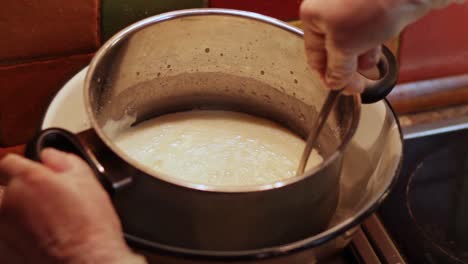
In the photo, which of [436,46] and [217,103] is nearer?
[217,103]

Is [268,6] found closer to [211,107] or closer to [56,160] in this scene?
[211,107]

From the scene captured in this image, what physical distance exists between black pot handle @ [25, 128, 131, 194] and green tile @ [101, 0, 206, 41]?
0.21 m

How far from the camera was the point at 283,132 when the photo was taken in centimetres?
65

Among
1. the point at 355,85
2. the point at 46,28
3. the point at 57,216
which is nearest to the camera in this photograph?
the point at 57,216

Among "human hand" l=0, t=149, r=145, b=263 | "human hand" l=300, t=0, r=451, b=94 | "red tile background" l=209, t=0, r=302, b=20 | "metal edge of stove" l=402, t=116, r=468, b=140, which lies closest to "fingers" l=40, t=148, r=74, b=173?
"human hand" l=0, t=149, r=145, b=263

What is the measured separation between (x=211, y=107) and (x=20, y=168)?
1.03ft

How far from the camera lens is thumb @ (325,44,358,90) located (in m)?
0.41

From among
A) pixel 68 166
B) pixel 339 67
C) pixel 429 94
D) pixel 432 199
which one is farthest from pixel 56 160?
pixel 429 94

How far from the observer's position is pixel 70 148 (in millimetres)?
419

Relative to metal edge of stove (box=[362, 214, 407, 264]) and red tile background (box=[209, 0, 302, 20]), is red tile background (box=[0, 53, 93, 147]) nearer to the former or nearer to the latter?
red tile background (box=[209, 0, 302, 20])

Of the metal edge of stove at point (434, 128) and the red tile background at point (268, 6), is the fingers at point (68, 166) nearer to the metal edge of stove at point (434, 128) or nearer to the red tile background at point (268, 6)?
the red tile background at point (268, 6)

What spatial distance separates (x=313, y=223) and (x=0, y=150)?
339 mm

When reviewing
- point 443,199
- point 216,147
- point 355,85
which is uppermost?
point 355,85

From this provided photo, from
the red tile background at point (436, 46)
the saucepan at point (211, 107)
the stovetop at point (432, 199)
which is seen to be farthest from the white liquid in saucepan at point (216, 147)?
the red tile background at point (436, 46)
